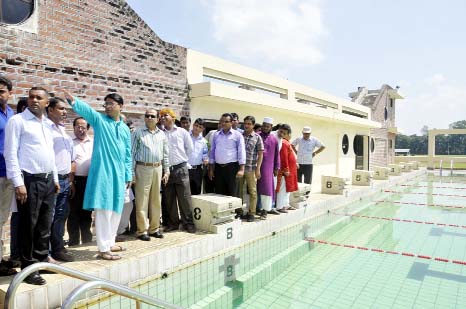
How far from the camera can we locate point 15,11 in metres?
4.62

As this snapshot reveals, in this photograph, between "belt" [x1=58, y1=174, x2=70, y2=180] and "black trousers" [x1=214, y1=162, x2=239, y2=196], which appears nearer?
"belt" [x1=58, y1=174, x2=70, y2=180]

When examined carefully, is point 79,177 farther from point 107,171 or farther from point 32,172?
point 32,172

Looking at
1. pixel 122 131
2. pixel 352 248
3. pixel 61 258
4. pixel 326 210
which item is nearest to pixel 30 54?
pixel 122 131

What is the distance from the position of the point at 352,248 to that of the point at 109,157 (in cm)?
476

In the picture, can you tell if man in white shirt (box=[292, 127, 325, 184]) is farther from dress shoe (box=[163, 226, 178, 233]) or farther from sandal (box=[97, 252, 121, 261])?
sandal (box=[97, 252, 121, 261])

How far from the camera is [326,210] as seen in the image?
28.8 feet

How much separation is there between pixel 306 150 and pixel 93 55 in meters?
5.19

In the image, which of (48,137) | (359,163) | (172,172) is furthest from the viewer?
(359,163)

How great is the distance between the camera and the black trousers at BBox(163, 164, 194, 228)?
197 inches

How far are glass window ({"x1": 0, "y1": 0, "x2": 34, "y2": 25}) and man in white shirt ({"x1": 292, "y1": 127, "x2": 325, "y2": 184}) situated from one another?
581 centimetres

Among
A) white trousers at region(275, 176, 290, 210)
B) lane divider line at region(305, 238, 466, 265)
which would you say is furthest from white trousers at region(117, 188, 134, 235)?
lane divider line at region(305, 238, 466, 265)

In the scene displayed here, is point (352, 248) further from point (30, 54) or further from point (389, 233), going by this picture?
point (30, 54)

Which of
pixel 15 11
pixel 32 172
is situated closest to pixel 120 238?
pixel 32 172

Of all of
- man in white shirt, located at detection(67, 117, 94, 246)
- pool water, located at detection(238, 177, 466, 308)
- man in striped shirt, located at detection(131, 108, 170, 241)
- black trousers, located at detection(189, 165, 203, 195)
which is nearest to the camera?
man in white shirt, located at detection(67, 117, 94, 246)
